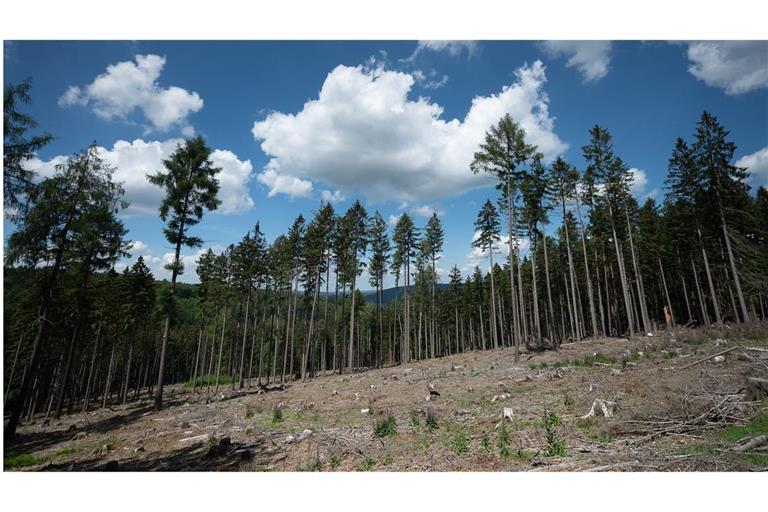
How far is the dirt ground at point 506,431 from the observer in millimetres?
6121

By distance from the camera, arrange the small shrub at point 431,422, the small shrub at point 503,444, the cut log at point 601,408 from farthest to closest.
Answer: the small shrub at point 431,422
the cut log at point 601,408
the small shrub at point 503,444

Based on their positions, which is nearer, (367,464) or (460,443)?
(367,464)

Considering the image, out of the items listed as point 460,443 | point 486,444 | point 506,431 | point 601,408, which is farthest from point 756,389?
point 460,443

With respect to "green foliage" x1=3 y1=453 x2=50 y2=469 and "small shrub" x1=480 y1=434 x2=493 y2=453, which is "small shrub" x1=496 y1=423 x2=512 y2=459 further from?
"green foliage" x1=3 y1=453 x2=50 y2=469

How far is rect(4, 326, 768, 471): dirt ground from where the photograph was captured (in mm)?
6121

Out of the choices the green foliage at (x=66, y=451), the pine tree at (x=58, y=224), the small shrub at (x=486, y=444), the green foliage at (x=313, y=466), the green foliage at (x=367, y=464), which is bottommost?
the green foliage at (x=66, y=451)

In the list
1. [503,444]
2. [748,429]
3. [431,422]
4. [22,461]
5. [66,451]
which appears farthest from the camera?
[66,451]

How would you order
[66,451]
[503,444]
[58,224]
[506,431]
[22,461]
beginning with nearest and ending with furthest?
[503,444] < [506,431] < [22,461] < [66,451] < [58,224]

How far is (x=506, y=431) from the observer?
755 cm

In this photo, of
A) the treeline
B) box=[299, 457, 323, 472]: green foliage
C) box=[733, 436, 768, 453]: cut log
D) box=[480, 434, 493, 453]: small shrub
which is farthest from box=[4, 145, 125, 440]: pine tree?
box=[733, 436, 768, 453]: cut log

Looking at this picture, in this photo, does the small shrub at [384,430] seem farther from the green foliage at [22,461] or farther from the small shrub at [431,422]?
the green foliage at [22,461]

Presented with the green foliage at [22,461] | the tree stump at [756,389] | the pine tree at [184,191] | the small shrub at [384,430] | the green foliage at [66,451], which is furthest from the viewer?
the pine tree at [184,191]

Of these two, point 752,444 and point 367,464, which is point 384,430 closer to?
point 367,464

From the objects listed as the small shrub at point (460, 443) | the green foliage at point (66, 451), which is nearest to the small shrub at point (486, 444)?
the small shrub at point (460, 443)
